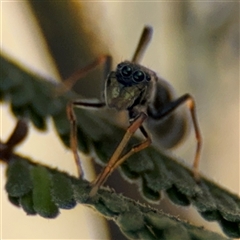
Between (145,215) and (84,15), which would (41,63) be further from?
(145,215)

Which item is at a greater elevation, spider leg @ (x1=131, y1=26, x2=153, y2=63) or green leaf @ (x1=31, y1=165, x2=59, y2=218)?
spider leg @ (x1=131, y1=26, x2=153, y2=63)

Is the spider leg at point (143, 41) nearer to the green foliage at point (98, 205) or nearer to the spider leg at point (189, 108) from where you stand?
the spider leg at point (189, 108)

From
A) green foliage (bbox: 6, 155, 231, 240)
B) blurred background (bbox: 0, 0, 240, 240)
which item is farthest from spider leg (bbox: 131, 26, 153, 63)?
green foliage (bbox: 6, 155, 231, 240)

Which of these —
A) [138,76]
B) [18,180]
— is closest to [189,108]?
[138,76]

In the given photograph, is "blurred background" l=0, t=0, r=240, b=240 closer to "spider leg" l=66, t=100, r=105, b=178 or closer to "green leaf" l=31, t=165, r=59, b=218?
"spider leg" l=66, t=100, r=105, b=178

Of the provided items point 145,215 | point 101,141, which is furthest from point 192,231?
point 101,141

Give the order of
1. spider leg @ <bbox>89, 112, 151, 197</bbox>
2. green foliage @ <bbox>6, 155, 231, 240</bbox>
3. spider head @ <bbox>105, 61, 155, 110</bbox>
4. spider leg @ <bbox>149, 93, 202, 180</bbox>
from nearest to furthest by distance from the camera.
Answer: green foliage @ <bbox>6, 155, 231, 240</bbox>, spider leg @ <bbox>89, 112, 151, 197</bbox>, spider head @ <bbox>105, 61, 155, 110</bbox>, spider leg @ <bbox>149, 93, 202, 180</bbox>
